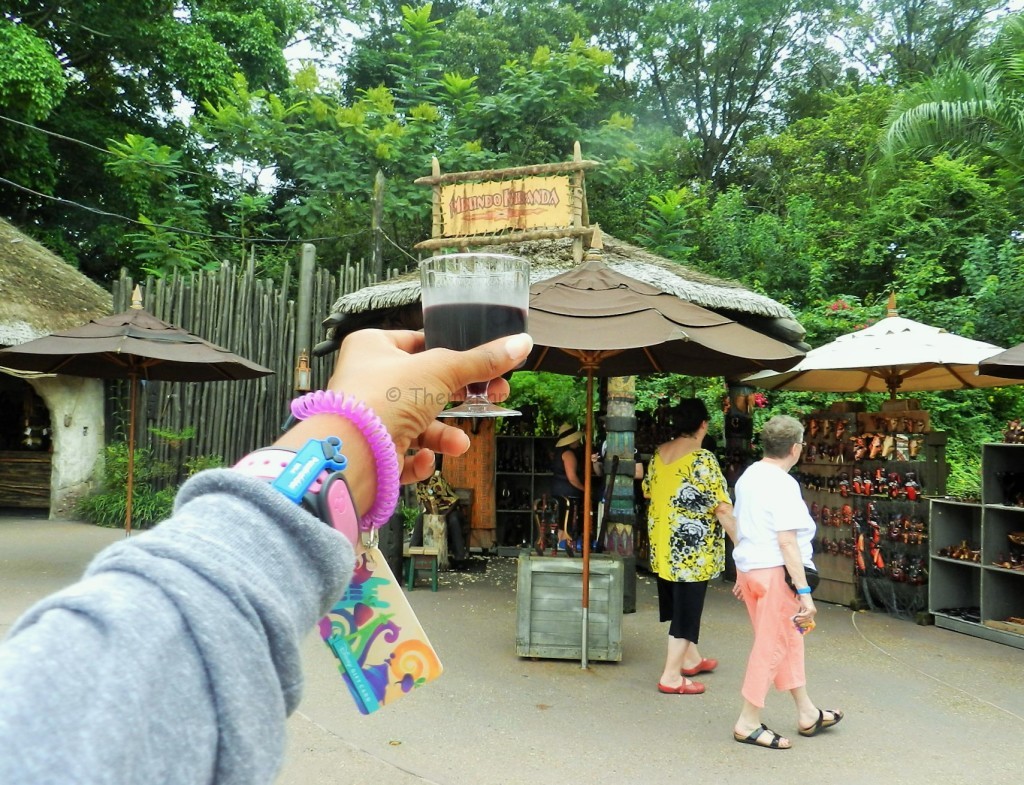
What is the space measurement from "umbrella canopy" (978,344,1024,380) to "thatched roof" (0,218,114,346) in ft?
36.4

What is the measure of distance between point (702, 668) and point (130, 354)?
5603 mm

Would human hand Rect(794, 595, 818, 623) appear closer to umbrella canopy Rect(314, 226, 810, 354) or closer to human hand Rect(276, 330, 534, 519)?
human hand Rect(276, 330, 534, 519)

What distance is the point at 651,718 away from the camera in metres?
4.66

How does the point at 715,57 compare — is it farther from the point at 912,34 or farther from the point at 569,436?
the point at 569,436

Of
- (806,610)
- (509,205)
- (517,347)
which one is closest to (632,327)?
(806,610)

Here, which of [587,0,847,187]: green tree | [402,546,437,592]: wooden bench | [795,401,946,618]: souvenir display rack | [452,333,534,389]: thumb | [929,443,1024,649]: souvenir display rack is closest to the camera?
[452,333,534,389]: thumb

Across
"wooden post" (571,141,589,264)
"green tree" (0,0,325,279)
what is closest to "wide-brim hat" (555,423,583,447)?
"wooden post" (571,141,589,264)

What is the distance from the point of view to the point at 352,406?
91 centimetres

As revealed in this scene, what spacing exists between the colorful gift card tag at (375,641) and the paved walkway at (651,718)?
3.13m

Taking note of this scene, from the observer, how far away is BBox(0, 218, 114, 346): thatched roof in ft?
37.5

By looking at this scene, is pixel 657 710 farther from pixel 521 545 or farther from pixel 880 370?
pixel 521 545

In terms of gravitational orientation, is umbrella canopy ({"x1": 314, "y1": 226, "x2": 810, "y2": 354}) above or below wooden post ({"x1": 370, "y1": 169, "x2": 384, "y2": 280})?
below

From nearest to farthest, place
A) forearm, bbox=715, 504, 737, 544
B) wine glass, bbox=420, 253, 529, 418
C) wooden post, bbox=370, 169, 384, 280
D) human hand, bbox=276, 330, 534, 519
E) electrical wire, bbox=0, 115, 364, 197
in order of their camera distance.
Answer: human hand, bbox=276, 330, 534, 519, wine glass, bbox=420, 253, 529, 418, forearm, bbox=715, 504, 737, 544, wooden post, bbox=370, 169, 384, 280, electrical wire, bbox=0, 115, 364, 197

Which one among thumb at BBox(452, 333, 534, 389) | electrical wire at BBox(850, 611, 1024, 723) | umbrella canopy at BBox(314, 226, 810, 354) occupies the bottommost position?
electrical wire at BBox(850, 611, 1024, 723)
